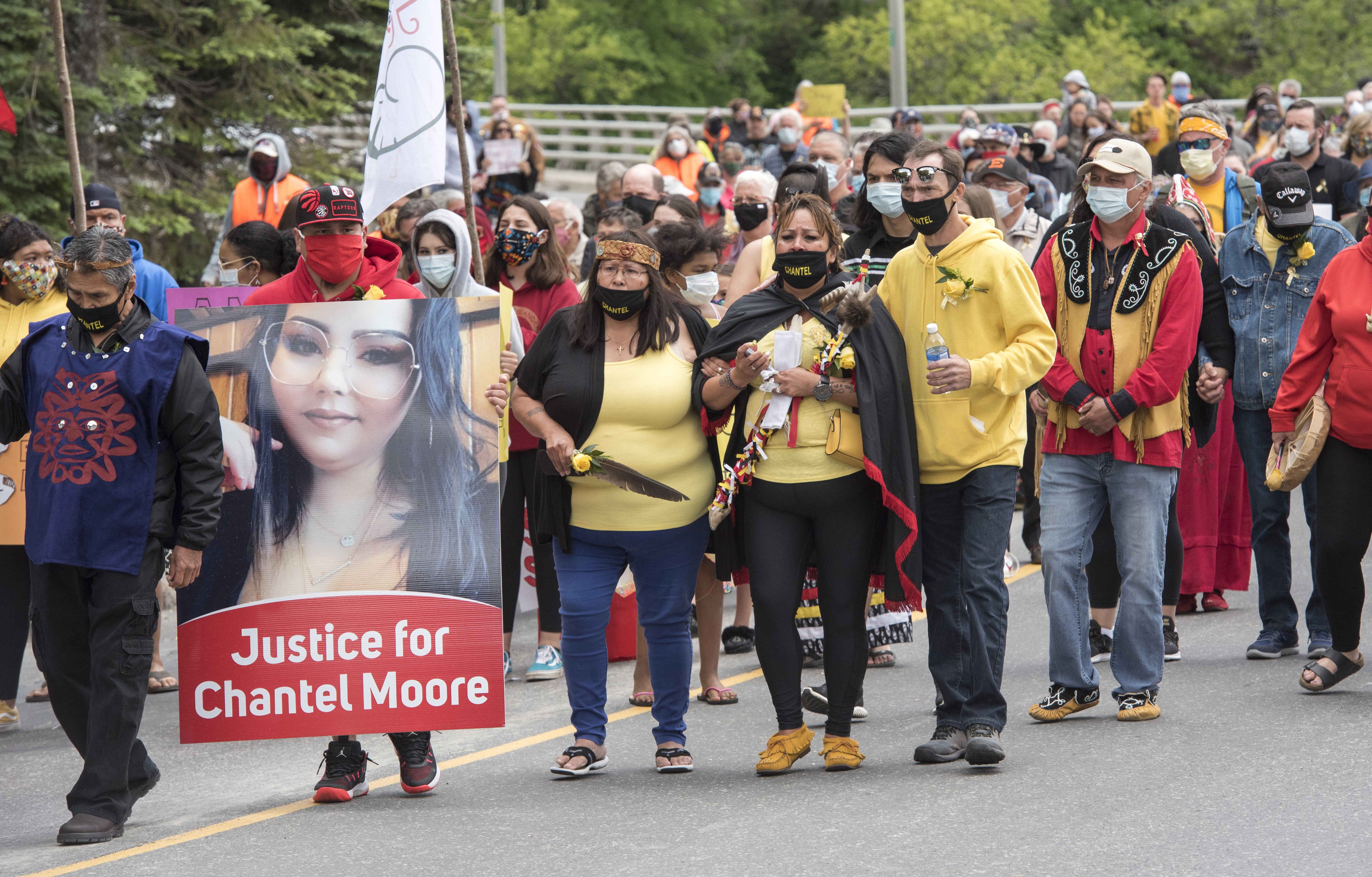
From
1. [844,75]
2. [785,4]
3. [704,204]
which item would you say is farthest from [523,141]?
[785,4]

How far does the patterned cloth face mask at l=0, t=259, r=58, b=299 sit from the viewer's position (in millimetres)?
8008

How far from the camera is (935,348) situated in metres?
6.22

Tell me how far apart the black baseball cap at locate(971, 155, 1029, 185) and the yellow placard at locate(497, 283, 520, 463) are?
372 cm

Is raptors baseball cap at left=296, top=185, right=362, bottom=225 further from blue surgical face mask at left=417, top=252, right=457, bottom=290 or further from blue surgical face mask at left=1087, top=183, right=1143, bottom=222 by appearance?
→ blue surgical face mask at left=1087, top=183, right=1143, bottom=222

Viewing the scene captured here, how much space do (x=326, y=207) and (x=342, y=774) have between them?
2.15m

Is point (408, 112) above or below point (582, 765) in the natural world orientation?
above

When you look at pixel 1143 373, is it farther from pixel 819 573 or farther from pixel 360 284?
pixel 360 284

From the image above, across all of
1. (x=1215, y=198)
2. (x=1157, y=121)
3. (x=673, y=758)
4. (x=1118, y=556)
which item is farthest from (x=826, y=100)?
(x=673, y=758)

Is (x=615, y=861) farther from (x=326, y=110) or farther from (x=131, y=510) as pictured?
(x=326, y=110)

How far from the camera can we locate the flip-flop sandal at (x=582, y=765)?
6.62 m

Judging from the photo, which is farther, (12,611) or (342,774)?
(12,611)

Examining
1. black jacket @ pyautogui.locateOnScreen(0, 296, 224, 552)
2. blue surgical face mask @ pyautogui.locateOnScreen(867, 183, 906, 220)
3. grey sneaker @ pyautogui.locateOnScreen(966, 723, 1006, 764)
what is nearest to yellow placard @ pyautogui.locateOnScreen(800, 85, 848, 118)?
blue surgical face mask @ pyautogui.locateOnScreen(867, 183, 906, 220)

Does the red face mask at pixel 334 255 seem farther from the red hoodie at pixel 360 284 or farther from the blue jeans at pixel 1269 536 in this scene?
the blue jeans at pixel 1269 536

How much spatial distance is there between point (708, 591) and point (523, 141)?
1210cm
